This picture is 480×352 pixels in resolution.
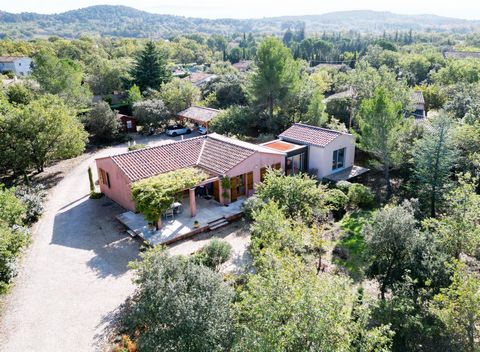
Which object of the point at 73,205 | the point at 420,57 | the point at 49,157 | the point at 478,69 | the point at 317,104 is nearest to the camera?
the point at 73,205

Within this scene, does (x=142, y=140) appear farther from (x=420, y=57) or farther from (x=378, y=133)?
(x=420, y=57)

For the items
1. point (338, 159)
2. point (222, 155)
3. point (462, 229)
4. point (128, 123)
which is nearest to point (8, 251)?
point (222, 155)

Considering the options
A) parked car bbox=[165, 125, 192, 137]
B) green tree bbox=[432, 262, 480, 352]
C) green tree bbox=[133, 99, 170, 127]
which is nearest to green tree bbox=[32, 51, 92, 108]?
green tree bbox=[133, 99, 170, 127]

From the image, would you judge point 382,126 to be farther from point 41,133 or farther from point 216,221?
point 41,133

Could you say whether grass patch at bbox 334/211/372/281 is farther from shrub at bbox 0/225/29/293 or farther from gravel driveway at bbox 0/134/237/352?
shrub at bbox 0/225/29/293

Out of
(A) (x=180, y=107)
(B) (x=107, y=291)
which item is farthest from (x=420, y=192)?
(A) (x=180, y=107)

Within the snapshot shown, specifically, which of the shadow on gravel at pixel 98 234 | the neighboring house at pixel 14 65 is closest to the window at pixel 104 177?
the shadow on gravel at pixel 98 234

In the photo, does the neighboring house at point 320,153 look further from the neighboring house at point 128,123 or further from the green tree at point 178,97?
the neighboring house at point 128,123
